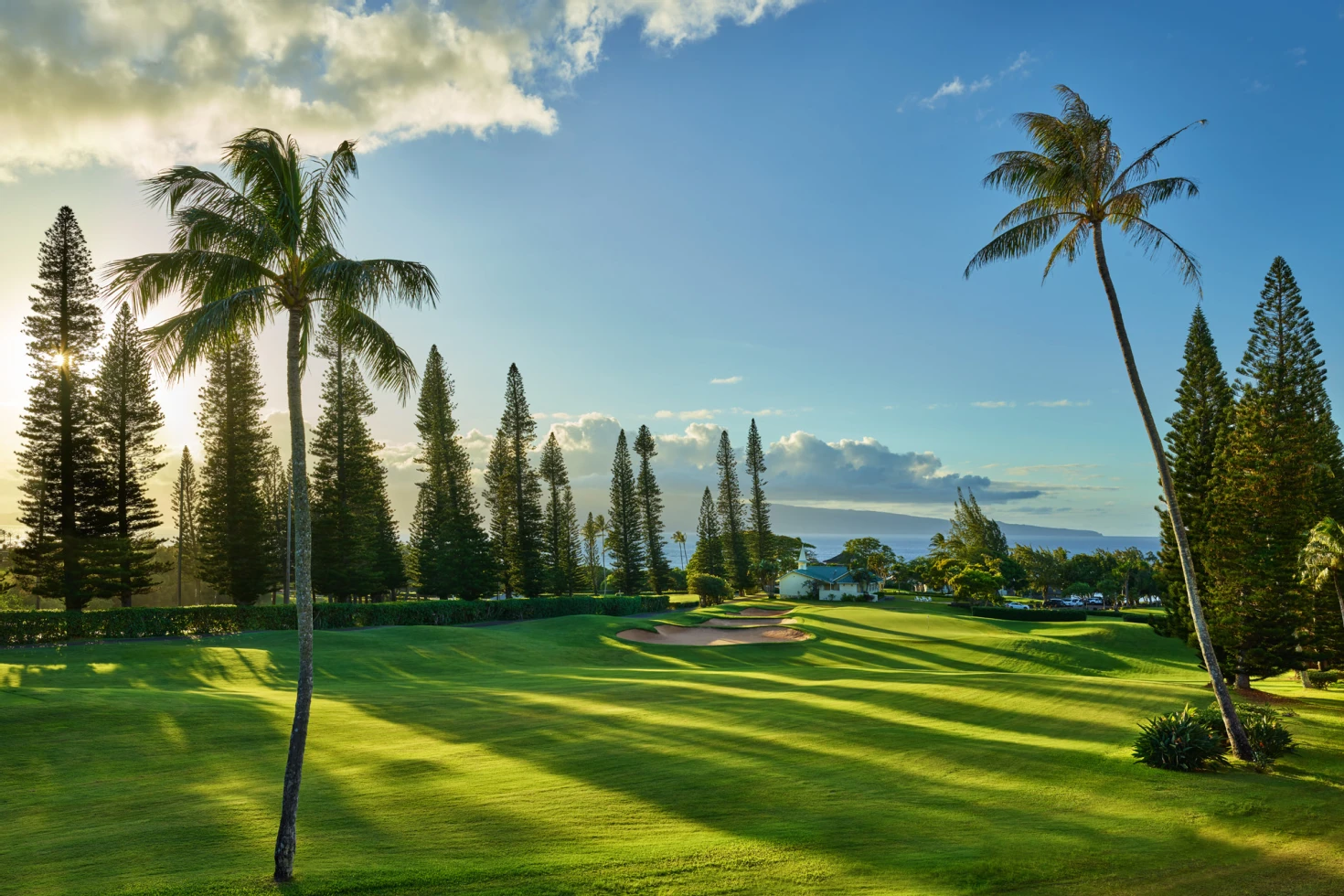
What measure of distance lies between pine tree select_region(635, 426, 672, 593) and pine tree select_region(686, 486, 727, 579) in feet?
20.6

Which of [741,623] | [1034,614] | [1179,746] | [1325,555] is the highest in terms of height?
[1325,555]

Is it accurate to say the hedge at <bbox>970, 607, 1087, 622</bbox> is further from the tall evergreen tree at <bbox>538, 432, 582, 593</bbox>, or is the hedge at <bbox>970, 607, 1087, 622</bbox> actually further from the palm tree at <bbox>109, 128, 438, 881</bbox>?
the palm tree at <bbox>109, 128, 438, 881</bbox>

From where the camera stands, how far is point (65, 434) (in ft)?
121

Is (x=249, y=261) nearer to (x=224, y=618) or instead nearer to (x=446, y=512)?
(x=224, y=618)

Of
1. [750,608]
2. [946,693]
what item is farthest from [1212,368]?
[750,608]

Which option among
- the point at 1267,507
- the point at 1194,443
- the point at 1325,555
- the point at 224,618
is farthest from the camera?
the point at 224,618

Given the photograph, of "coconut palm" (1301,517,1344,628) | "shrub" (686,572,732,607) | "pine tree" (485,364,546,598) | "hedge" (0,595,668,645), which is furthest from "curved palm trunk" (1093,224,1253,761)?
"shrub" (686,572,732,607)

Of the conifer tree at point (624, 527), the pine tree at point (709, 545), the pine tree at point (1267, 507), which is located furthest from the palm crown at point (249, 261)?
the pine tree at point (709, 545)

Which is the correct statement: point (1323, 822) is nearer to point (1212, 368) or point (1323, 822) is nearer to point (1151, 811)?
point (1151, 811)

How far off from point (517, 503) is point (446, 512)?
6.68 metres

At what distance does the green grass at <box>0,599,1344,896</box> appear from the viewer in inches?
A: 324

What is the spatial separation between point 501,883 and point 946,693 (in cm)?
1737

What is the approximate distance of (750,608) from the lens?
68688mm

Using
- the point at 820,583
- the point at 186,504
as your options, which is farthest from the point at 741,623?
the point at 186,504
